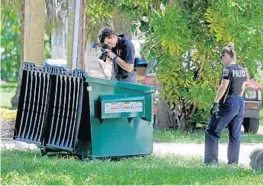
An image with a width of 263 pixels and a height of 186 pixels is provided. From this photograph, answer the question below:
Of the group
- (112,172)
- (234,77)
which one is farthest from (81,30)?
(112,172)

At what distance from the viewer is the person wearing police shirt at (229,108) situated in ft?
32.9

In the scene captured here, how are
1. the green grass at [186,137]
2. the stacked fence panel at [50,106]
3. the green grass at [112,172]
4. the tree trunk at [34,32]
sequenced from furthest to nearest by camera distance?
the tree trunk at [34,32]
the green grass at [186,137]
the stacked fence panel at [50,106]
the green grass at [112,172]

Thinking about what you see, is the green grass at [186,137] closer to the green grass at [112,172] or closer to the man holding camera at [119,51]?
the man holding camera at [119,51]

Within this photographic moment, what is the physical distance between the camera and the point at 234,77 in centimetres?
1002

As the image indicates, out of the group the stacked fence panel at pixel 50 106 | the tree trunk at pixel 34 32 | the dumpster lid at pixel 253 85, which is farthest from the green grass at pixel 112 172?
the dumpster lid at pixel 253 85

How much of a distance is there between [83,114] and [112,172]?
67.1 inches

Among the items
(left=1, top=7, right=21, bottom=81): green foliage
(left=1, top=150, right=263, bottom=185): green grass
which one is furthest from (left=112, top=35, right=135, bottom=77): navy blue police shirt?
(left=1, top=7, right=21, bottom=81): green foliage

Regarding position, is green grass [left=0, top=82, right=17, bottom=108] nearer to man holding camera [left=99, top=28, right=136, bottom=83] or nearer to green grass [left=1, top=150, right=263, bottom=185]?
man holding camera [left=99, top=28, right=136, bottom=83]

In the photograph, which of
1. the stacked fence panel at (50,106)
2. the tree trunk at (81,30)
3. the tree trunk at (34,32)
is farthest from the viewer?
the tree trunk at (34,32)

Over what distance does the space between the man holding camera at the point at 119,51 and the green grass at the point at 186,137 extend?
2.72 meters

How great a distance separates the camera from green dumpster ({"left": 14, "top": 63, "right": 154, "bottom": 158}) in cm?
1005

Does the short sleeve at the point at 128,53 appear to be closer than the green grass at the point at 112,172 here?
No

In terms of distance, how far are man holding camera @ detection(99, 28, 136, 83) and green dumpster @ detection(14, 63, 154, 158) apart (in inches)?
26.7

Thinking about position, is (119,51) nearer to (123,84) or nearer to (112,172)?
(123,84)
